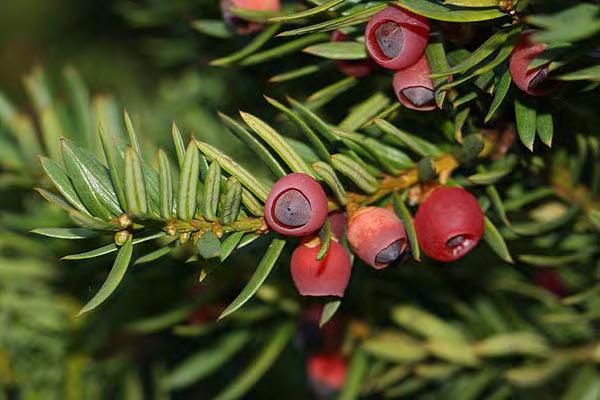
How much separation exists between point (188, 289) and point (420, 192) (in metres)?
0.44

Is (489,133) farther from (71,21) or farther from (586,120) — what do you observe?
(71,21)

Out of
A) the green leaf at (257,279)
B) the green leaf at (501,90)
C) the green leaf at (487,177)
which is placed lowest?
the green leaf at (487,177)

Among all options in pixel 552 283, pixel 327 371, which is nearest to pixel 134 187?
pixel 327 371

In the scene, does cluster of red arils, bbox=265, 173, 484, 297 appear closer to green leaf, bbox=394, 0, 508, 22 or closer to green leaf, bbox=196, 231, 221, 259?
green leaf, bbox=196, 231, 221, 259

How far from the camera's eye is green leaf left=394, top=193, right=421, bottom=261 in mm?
636

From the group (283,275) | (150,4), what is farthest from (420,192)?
(150,4)

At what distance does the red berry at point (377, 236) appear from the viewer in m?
0.62

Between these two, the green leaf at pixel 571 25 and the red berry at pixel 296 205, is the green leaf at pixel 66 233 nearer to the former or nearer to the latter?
the red berry at pixel 296 205

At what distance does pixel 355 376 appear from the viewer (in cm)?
96

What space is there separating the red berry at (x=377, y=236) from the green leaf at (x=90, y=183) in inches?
7.6

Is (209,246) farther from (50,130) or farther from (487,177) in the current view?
(50,130)

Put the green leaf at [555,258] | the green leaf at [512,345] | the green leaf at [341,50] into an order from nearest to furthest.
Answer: the green leaf at [341,50] < the green leaf at [555,258] < the green leaf at [512,345]

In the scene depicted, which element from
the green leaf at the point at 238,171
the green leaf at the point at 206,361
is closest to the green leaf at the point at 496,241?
the green leaf at the point at 238,171

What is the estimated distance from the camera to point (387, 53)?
0.61 meters
